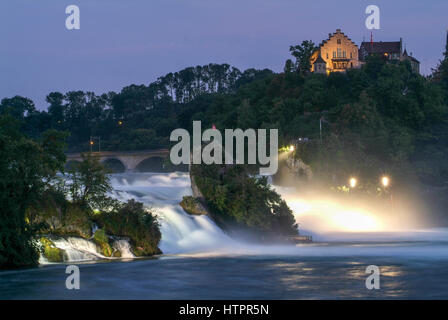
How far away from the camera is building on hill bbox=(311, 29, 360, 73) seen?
→ 450 ft

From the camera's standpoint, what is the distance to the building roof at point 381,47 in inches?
5659

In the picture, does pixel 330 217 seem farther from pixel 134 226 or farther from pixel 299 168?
pixel 134 226

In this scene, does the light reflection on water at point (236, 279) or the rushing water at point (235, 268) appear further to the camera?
the rushing water at point (235, 268)

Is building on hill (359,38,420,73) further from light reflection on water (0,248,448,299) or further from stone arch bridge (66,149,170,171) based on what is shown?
light reflection on water (0,248,448,299)

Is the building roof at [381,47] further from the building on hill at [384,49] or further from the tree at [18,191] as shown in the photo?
the tree at [18,191]

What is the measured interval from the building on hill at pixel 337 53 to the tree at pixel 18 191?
10317cm

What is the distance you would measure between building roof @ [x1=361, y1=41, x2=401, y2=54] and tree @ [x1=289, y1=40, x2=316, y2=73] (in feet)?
59.2

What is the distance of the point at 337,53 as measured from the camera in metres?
A: 138

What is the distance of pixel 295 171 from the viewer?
8288cm

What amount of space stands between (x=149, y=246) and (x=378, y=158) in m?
51.3

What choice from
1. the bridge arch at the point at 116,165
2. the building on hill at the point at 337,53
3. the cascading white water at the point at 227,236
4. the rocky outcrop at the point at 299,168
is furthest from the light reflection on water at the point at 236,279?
the building on hill at the point at 337,53

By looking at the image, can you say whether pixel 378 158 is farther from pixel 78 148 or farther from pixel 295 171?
pixel 78 148

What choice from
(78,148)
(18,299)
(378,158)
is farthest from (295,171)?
(78,148)

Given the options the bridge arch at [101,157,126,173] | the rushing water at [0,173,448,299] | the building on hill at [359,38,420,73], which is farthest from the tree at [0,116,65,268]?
the building on hill at [359,38,420,73]
